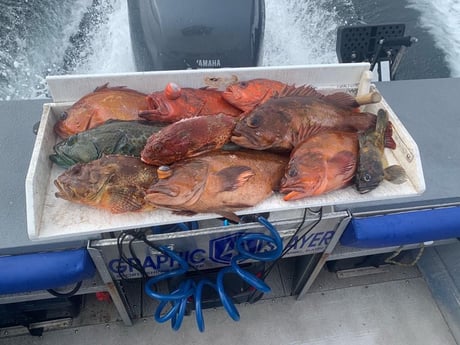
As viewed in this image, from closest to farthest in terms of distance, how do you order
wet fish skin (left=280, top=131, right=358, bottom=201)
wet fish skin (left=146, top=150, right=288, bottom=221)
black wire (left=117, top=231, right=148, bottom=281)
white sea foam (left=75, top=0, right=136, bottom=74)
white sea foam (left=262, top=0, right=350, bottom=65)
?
wet fish skin (left=146, top=150, right=288, bottom=221), wet fish skin (left=280, top=131, right=358, bottom=201), black wire (left=117, top=231, right=148, bottom=281), white sea foam (left=75, top=0, right=136, bottom=74), white sea foam (left=262, top=0, right=350, bottom=65)

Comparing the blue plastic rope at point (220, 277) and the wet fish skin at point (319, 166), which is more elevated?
the wet fish skin at point (319, 166)

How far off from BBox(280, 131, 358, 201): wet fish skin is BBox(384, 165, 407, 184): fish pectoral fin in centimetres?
17

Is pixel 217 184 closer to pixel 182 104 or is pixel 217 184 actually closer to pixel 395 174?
pixel 182 104

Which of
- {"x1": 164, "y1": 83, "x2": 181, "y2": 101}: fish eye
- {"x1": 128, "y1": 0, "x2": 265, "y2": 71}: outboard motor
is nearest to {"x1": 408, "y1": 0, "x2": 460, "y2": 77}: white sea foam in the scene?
{"x1": 128, "y1": 0, "x2": 265, "y2": 71}: outboard motor

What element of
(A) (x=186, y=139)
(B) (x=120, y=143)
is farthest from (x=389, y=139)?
(B) (x=120, y=143)

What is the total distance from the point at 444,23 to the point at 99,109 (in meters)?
5.57

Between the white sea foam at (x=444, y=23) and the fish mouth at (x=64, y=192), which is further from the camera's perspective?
the white sea foam at (x=444, y=23)

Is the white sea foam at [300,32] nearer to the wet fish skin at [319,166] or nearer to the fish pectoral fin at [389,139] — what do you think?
the fish pectoral fin at [389,139]

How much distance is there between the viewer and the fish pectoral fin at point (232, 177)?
146 centimetres

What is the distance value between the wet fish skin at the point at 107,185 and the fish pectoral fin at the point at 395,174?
1002 millimetres

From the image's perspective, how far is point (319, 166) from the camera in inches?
60.2

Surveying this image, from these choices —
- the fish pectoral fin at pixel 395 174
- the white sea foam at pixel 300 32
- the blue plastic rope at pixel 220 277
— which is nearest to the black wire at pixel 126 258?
the blue plastic rope at pixel 220 277

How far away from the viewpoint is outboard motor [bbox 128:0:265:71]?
246 cm

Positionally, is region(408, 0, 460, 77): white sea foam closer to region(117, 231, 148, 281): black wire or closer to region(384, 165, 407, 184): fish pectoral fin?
region(384, 165, 407, 184): fish pectoral fin
